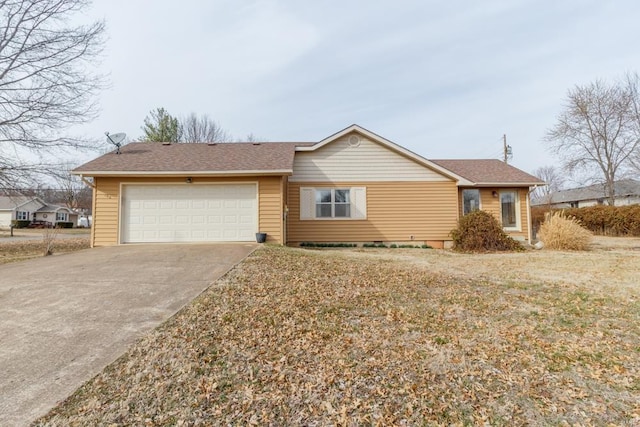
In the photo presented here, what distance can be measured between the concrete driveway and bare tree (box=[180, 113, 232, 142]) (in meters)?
24.1

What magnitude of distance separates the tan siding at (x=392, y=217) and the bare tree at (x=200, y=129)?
70.0 feet

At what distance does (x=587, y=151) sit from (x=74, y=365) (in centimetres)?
3633

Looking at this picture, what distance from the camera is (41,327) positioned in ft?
12.2

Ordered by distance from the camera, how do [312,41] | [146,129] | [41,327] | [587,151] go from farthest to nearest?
1. [587,151]
2. [146,129]
3. [312,41]
4. [41,327]

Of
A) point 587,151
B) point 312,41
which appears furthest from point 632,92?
point 312,41

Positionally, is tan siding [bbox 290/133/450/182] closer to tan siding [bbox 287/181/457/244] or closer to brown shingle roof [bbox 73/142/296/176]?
tan siding [bbox 287/181/457/244]

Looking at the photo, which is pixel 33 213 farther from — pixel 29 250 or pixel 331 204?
pixel 331 204

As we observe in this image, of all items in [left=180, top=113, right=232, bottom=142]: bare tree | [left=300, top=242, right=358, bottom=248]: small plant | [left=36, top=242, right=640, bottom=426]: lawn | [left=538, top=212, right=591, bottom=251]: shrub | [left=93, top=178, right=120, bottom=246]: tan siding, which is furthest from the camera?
[left=180, top=113, right=232, bottom=142]: bare tree

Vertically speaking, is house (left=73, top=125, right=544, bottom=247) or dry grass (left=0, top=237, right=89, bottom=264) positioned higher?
house (left=73, top=125, right=544, bottom=247)

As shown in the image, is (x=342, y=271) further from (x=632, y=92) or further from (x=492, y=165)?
(x=632, y=92)

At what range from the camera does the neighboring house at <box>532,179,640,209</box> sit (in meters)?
31.1

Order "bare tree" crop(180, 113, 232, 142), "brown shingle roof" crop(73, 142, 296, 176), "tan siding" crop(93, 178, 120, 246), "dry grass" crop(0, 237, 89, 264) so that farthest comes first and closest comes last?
1. "bare tree" crop(180, 113, 232, 142)
2. "tan siding" crop(93, 178, 120, 246)
3. "brown shingle roof" crop(73, 142, 296, 176)
4. "dry grass" crop(0, 237, 89, 264)

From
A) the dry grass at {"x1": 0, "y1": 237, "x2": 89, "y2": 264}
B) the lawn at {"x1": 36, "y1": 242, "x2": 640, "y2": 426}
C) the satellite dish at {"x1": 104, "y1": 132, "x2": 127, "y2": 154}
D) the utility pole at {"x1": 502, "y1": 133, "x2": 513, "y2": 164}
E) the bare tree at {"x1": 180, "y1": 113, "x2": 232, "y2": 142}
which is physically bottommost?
the lawn at {"x1": 36, "y1": 242, "x2": 640, "y2": 426}

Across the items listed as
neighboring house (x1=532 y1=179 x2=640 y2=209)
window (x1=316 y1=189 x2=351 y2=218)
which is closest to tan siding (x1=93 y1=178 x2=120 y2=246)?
window (x1=316 y1=189 x2=351 y2=218)
